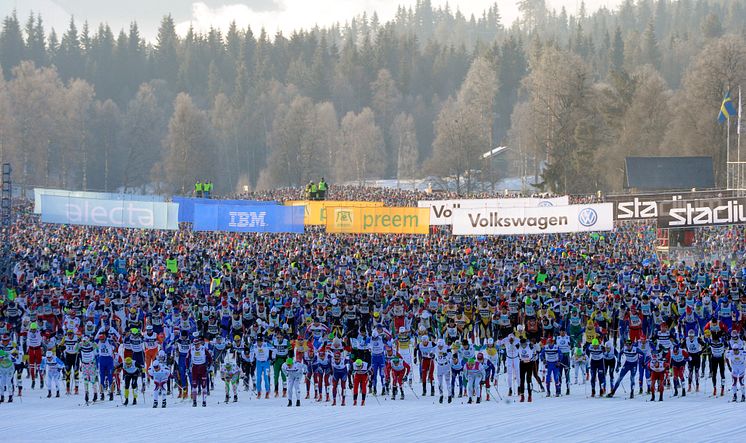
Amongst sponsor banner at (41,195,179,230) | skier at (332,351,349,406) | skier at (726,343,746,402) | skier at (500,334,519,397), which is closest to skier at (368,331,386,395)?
skier at (332,351,349,406)

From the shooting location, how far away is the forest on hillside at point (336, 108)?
7650 cm

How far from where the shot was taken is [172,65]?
142 m

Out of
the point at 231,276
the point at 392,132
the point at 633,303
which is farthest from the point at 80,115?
the point at 633,303

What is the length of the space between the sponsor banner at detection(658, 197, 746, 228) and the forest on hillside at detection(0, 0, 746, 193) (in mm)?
34958

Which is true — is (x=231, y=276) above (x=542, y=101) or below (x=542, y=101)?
below

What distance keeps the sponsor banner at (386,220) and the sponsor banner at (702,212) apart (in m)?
8.40

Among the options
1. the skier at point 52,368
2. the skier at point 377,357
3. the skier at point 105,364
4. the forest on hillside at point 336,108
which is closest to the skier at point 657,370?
the skier at point 377,357

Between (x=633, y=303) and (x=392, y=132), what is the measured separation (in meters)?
95.7

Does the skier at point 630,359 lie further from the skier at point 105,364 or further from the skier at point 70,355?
the skier at point 70,355

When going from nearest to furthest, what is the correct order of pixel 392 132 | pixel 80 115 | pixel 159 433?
pixel 159 433
pixel 80 115
pixel 392 132

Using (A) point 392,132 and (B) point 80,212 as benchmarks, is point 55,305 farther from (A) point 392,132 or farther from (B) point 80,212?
(A) point 392,132

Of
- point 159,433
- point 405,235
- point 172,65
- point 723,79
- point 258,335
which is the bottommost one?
point 159,433

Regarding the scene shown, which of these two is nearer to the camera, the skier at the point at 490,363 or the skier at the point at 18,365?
the skier at the point at 490,363

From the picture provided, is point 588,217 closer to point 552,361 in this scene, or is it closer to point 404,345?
point 552,361
